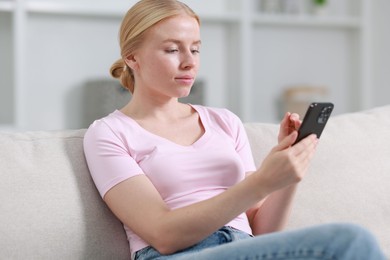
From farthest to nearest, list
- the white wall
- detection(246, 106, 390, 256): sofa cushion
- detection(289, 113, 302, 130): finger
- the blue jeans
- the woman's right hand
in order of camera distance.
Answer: the white wall, detection(246, 106, 390, 256): sofa cushion, detection(289, 113, 302, 130): finger, the woman's right hand, the blue jeans

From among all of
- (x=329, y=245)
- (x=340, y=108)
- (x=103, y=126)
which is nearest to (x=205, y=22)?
(x=340, y=108)

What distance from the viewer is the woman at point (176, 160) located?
4.41ft

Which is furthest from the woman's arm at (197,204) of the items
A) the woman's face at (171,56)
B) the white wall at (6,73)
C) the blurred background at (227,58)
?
the white wall at (6,73)

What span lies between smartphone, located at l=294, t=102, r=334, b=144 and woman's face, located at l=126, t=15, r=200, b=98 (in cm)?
31

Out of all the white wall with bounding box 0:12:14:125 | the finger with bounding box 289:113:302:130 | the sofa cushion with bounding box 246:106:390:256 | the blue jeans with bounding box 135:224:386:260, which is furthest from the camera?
the white wall with bounding box 0:12:14:125

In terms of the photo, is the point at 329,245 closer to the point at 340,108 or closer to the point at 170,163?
the point at 170,163

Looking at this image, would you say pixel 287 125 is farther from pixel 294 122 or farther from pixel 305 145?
pixel 305 145

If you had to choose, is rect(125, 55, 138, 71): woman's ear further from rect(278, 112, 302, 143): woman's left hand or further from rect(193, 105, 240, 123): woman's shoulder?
rect(278, 112, 302, 143): woman's left hand

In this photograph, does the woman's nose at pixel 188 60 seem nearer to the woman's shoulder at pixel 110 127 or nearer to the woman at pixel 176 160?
the woman at pixel 176 160

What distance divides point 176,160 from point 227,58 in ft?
8.87

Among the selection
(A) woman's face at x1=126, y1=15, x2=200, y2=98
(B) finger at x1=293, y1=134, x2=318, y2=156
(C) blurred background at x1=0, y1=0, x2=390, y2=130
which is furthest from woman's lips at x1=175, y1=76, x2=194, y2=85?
(C) blurred background at x1=0, y1=0, x2=390, y2=130

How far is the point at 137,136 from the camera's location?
1.55m

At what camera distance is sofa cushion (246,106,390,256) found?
1.79m

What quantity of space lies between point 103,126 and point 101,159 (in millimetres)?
86
